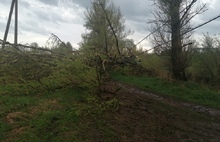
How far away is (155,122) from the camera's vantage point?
18.0ft

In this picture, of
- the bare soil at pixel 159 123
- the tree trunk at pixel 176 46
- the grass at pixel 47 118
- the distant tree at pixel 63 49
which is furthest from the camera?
the tree trunk at pixel 176 46

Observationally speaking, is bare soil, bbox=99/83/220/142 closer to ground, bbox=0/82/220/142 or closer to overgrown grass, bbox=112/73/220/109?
ground, bbox=0/82/220/142

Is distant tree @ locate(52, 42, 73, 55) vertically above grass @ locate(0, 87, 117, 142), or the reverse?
distant tree @ locate(52, 42, 73, 55)

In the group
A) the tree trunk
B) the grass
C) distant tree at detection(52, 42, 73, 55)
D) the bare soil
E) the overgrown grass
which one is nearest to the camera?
the grass

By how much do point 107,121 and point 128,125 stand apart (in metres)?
0.44

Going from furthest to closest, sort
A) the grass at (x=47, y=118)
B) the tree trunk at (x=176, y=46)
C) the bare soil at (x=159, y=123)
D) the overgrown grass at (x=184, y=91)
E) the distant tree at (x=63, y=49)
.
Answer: the tree trunk at (x=176, y=46) → the distant tree at (x=63, y=49) → the overgrown grass at (x=184, y=91) → the bare soil at (x=159, y=123) → the grass at (x=47, y=118)

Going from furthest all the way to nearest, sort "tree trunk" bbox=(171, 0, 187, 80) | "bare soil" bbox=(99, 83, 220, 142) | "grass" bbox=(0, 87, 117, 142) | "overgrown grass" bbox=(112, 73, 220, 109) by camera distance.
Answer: "tree trunk" bbox=(171, 0, 187, 80), "overgrown grass" bbox=(112, 73, 220, 109), "bare soil" bbox=(99, 83, 220, 142), "grass" bbox=(0, 87, 117, 142)

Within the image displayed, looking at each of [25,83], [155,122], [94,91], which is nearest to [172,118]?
[155,122]

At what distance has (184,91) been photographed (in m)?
10.6

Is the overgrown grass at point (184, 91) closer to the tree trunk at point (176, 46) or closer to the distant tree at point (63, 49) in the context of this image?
the tree trunk at point (176, 46)

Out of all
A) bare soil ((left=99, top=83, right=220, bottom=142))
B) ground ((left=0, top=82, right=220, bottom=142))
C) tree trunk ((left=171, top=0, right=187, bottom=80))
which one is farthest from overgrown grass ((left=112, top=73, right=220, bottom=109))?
ground ((left=0, top=82, right=220, bottom=142))

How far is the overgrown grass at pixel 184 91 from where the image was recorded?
365 inches

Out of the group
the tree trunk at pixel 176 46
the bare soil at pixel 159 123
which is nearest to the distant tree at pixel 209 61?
the tree trunk at pixel 176 46

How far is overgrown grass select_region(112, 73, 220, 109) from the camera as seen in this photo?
9273 mm
